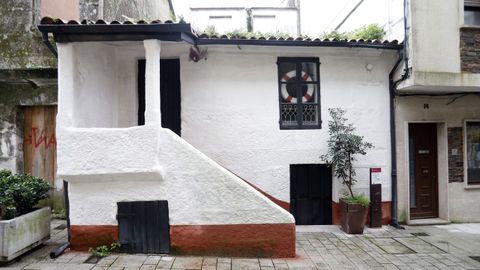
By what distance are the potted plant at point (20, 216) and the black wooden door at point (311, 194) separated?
200 inches

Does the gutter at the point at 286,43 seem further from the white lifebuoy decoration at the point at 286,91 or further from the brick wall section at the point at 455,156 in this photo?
the brick wall section at the point at 455,156

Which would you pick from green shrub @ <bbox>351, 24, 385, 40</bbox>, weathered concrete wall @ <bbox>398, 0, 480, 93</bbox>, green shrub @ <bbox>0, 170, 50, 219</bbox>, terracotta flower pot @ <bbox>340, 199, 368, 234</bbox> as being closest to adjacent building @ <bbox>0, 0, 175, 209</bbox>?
green shrub @ <bbox>0, 170, 50, 219</bbox>

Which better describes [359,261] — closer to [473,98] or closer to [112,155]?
[112,155]

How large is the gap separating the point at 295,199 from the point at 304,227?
65 cm

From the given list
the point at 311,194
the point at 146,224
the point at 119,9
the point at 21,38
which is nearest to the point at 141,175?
the point at 146,224

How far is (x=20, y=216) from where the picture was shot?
5707 mm

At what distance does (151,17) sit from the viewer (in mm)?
12414

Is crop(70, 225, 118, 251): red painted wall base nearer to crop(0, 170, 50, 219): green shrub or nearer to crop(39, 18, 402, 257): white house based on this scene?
crop(39, 18, 402, 257): white house

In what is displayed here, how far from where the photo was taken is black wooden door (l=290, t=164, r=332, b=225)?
8102 millimetres

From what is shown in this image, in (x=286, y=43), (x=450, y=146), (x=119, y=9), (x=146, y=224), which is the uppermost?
(x=119, y=9)

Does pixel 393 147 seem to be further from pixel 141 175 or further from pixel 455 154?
pixel 141 175

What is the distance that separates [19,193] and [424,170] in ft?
28.9

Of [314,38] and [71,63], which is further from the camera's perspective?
[314,38]

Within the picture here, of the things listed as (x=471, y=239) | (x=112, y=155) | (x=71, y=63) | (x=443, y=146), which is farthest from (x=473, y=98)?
(x=71, y=63)
